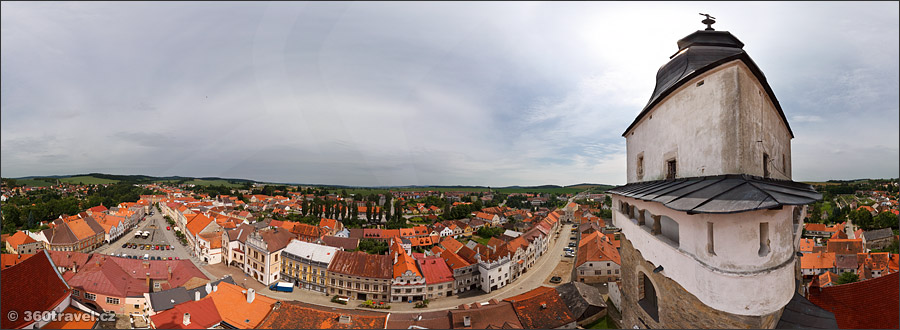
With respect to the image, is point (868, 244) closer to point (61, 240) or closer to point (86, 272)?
point (86, 272)

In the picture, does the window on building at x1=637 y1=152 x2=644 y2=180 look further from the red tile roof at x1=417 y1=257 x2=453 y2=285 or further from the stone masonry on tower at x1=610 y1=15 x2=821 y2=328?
the red tile roof at x1=417 y1=257 x2=453 y2=285

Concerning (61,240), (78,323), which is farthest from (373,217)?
(78,323)

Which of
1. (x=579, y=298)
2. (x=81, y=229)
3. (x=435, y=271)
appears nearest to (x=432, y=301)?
(x=435, y=271)

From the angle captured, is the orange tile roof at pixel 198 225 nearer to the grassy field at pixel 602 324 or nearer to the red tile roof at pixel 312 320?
the red tile roof at pixel 312 320

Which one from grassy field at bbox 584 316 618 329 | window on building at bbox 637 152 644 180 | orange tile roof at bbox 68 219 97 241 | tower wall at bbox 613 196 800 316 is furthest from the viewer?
orange tile roof at bbox 68 219 97 241

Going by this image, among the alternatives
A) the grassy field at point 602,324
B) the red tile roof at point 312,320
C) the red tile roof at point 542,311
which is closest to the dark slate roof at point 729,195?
the red tile roof at point 542,311

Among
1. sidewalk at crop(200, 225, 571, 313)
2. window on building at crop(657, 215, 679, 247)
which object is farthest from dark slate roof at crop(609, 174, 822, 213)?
sidewalk at crop(200, 225, 571, 313)
